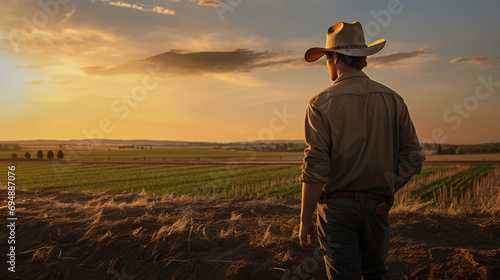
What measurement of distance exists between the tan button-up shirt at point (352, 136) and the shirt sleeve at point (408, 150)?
136 mm

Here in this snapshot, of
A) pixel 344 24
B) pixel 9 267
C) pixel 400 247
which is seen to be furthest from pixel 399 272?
pixel 9 267

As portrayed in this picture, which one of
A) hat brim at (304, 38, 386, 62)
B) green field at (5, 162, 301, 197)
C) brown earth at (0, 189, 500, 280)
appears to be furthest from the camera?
green field at (5, 162, 301, 197)

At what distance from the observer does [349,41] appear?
8.86 feet

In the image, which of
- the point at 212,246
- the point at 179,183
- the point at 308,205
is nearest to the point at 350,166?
the point at 308,205

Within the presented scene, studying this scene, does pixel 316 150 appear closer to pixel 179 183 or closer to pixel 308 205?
pixel 308 205

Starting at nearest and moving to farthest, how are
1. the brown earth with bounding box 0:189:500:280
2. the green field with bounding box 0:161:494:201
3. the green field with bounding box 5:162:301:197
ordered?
the brown earth with bounding box 0:189:500:280, the green field with bounding box 0:161:494:201, the green field with bounding box 5:162:301:197

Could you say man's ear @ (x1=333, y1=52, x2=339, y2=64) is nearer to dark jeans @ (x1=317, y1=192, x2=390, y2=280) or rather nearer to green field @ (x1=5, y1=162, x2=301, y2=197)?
dark jeans @ (x1=317, y1=192, x2=390, y2=280)

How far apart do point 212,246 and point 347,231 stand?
2903 mm

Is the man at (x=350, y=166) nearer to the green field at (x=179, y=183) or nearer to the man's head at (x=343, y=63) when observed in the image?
the man's head at (x=343, y=63)

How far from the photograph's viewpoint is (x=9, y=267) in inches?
195

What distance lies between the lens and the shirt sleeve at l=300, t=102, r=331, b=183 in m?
2.46

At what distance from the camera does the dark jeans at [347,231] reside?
8.22 feet

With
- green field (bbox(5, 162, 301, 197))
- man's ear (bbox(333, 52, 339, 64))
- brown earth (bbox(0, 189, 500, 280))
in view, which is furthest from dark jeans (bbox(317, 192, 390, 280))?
green field (bbox(5, 162, 301, 197))

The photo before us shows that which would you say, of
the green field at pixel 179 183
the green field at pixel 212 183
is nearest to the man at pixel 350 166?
the green field at pixel 179 183
